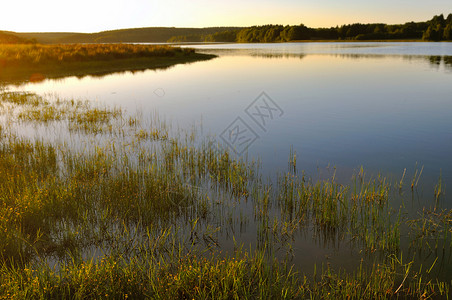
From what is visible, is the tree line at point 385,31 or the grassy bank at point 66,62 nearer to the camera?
the grassy bank at point 66,62

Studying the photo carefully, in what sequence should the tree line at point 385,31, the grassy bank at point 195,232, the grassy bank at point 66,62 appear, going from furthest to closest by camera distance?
the tree line at point 385,31
the grassy bank at point 66,62
the grassy bank at point 195,232

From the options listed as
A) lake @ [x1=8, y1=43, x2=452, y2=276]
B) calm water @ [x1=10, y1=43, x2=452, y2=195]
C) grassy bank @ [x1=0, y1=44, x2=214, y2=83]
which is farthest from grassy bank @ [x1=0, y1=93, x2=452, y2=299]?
grassy bank @ [x1=0, y1=44, x2=214, y2=83]

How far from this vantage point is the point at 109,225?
7.34 m

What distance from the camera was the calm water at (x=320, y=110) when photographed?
12.4m

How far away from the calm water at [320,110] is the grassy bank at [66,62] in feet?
13.4

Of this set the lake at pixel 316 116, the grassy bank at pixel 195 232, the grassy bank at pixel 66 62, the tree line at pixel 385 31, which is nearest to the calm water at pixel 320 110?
the lake at pixel 316 116

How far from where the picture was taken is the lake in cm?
1102

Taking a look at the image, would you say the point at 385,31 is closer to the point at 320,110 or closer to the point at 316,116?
the point at 320,110

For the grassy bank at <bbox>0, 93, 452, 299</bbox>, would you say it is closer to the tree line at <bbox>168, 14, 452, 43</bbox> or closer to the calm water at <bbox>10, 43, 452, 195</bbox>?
the calm water at <bbox>10, 43, 452, 195</bbox>

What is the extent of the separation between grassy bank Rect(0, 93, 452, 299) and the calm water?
222 centimetres

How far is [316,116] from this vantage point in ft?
64.9

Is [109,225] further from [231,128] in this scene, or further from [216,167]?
[231,128]

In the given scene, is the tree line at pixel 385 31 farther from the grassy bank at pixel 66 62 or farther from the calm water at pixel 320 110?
the grassy bank at pixel 66 62

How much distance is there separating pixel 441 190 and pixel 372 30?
19808 cm
